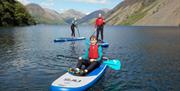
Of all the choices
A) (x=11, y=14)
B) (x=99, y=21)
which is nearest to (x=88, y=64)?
(x=99, y=21)

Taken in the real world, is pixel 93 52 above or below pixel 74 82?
above

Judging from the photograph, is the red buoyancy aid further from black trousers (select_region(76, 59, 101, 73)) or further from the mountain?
the mountain

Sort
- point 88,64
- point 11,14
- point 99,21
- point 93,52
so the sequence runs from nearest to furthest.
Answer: point 88,64 < point 93,52 < point 99,21 < point 11,14

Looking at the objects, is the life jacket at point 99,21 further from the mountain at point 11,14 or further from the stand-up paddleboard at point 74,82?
the mountain at point 11,14

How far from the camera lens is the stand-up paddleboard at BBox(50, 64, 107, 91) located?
49.9 ft

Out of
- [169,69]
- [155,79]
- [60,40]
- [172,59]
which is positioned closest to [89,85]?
[155,79]

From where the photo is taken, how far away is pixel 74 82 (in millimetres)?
16047

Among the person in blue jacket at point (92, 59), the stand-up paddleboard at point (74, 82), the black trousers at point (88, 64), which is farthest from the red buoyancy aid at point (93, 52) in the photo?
the stand-up paddleboard at point (74, 82)

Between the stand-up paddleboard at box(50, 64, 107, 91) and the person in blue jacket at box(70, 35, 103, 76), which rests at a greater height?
the person in blue jacket at box(70, 35, 103, 76)

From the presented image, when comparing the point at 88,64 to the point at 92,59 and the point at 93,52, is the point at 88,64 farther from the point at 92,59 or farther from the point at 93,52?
the point at 93,52

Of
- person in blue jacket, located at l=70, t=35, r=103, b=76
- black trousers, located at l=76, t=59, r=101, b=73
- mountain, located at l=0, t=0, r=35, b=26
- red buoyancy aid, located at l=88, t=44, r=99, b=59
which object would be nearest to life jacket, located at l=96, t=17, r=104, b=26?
person in blue jacket, located at l=70, t=35, r=103, b=76

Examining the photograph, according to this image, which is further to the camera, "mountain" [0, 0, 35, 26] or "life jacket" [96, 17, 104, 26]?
"mountain" [0, 0, 35, 26]

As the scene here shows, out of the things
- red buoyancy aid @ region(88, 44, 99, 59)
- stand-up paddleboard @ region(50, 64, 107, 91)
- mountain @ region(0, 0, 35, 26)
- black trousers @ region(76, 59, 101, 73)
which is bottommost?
stand-up paddleboard @ region(50, 64, 107, 91)

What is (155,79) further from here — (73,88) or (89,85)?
(73,88)
